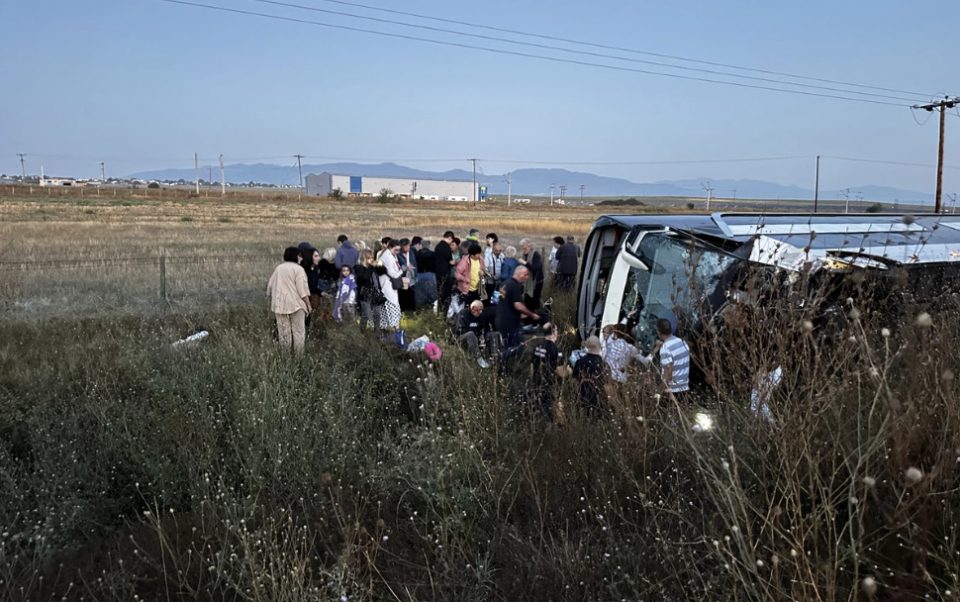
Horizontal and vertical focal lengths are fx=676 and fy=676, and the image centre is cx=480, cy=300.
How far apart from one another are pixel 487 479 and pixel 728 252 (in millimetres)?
3317

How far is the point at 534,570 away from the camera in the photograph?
310cm

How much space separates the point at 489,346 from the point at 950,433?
5.76m

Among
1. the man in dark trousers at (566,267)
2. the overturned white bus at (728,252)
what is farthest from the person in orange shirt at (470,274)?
the overturned white bus at (728,252)

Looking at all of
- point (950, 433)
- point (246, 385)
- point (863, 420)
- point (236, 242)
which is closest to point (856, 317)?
point (950, 433)

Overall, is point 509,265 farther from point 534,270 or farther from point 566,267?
point 566,267

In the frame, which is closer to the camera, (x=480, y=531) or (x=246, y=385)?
(x=480, y=531)

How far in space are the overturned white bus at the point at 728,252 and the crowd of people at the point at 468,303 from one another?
0.42m

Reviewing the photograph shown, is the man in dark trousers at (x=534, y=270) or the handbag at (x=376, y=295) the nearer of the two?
the handbag at (x=376, y=295)

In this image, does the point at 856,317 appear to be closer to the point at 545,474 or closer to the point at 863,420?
the point at 863,420

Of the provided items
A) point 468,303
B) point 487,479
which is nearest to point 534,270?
point 468,303

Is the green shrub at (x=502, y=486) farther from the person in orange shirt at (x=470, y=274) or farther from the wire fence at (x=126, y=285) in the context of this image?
the wire fence at (x=126, y=285)

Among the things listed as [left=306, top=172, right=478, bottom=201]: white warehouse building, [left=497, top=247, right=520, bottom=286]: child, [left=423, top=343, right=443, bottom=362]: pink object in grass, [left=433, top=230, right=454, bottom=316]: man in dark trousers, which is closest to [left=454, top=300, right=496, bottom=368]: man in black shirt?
[left=423, top=343, right=443, bottom=362]: pink object in grass

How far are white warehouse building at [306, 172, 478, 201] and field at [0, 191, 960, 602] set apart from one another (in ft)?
444

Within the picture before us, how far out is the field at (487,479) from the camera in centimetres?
245
